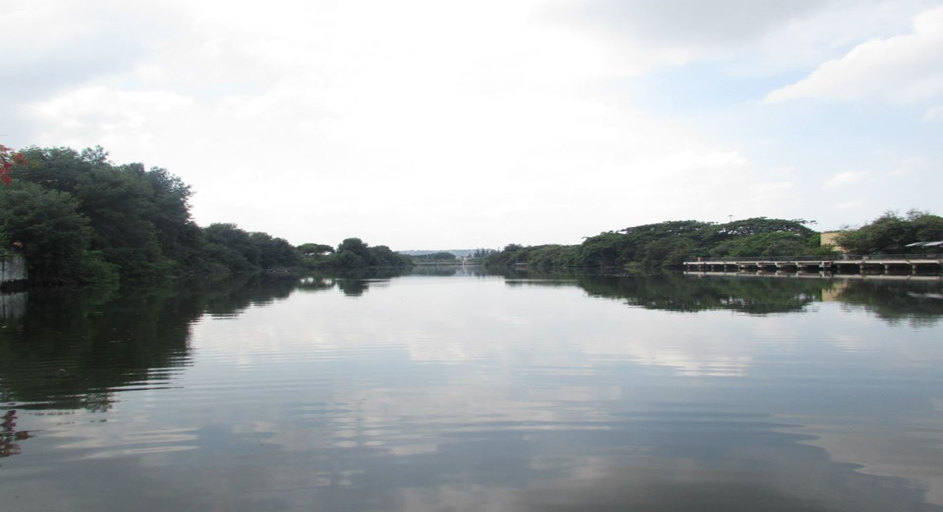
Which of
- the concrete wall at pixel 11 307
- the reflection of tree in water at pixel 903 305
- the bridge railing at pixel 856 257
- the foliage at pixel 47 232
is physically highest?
the foliage at pixel 47 232

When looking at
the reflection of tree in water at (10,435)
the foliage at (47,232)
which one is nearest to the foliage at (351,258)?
the foliage at (47,232)

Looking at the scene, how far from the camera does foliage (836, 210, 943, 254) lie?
153 feet

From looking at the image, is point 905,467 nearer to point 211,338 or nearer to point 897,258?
point 211,338

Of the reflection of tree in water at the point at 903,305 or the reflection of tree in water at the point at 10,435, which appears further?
the reflection of tree in water at the point at 903,305

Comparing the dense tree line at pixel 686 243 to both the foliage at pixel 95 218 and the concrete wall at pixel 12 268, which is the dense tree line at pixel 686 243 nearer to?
the foliage at pixel 95 218

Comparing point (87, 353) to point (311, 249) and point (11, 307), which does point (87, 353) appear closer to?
point (11, 307)

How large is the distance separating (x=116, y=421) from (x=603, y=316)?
12.4 metres

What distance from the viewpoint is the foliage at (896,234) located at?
46688 mm

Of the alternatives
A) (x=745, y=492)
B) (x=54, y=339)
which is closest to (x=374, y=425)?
(x=745, y=492)

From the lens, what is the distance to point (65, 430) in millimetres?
5477

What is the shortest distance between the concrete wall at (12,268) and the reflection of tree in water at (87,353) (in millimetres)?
11647

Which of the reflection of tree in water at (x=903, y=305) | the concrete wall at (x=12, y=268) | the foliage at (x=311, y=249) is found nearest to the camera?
the reflection of tree in water at (x=903, y=305)

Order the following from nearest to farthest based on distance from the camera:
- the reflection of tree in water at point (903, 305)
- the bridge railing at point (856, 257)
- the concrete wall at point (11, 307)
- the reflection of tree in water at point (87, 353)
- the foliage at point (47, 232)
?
the reflection of tree in water at point (87, 353), the reflection of tree in water at point (903, 305), the concrete wall at point (11, 307), the foliage at point (47, 232), the bridge railing at point (856, 257)

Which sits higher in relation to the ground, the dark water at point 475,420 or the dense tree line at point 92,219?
the dense tree line at point 92,219
